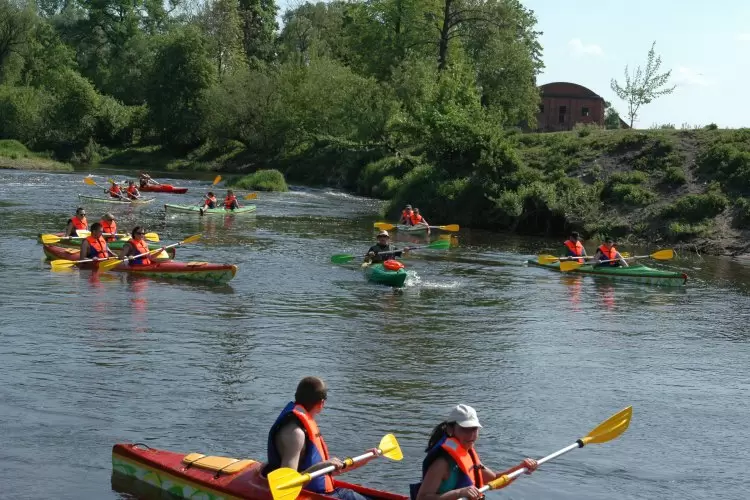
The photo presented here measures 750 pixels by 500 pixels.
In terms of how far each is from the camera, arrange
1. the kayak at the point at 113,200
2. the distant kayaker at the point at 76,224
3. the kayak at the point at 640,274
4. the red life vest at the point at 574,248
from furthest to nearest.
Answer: the kayak at the point at 113,200 < the red life vest at the point at 574,248 < the distant kayaker at the point at 76,224 < the kayak at the point at 640,274

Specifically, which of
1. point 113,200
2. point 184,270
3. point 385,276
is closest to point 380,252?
point 385,276

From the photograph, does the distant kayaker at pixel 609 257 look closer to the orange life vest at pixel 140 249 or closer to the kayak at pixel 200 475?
the orange life vest at pixel 140 249

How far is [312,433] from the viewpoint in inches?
299

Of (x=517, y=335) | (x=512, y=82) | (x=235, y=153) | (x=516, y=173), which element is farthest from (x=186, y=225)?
(x=235, y=153)

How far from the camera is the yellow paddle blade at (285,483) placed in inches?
284

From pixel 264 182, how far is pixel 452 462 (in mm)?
40980

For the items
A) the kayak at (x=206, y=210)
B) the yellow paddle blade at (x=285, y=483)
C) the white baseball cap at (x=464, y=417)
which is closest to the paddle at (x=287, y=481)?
the yellow paddle blade at (x=285, y=483)

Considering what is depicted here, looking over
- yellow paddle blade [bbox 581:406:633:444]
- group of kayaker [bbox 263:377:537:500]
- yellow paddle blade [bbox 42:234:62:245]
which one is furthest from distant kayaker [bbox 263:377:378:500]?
yellow paddle blade [bbox 42:234:62:245]

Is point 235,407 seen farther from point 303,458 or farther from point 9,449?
point 303,458

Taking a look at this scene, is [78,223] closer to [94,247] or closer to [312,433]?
[94,247]

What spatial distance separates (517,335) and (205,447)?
24.9 ft

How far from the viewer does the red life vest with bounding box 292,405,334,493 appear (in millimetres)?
7480

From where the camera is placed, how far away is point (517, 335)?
16656 millimetres

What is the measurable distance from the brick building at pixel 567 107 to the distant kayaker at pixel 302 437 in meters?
57.2
